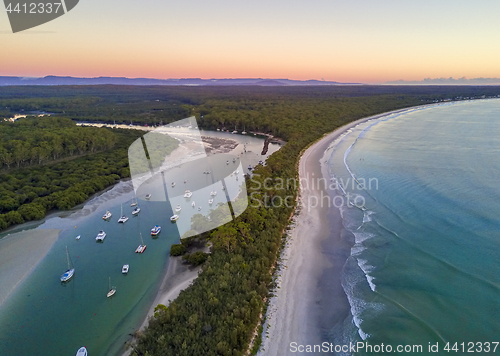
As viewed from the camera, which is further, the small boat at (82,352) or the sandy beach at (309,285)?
the sandy beach at (309,285)

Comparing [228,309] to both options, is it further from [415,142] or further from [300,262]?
[415,142]

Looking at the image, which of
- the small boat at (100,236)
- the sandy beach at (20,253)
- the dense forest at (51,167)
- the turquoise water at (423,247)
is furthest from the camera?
the dense forest at (51,167)

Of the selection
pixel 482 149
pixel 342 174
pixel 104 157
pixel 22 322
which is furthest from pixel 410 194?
pixel 104 157

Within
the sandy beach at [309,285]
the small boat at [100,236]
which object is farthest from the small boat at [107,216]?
the sandy beach at [309,285]

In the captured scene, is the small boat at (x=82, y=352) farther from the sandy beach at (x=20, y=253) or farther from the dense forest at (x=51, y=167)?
the dense forest at (x=51, y=167)

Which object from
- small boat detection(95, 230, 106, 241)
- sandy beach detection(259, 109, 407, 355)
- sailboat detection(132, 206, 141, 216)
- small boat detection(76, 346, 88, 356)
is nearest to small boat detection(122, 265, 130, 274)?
small boat detection(95, 230, 106, 241)

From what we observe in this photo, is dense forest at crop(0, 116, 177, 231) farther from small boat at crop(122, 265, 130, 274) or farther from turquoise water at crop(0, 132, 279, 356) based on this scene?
small boat at crop(122, 265, 130, 274)
